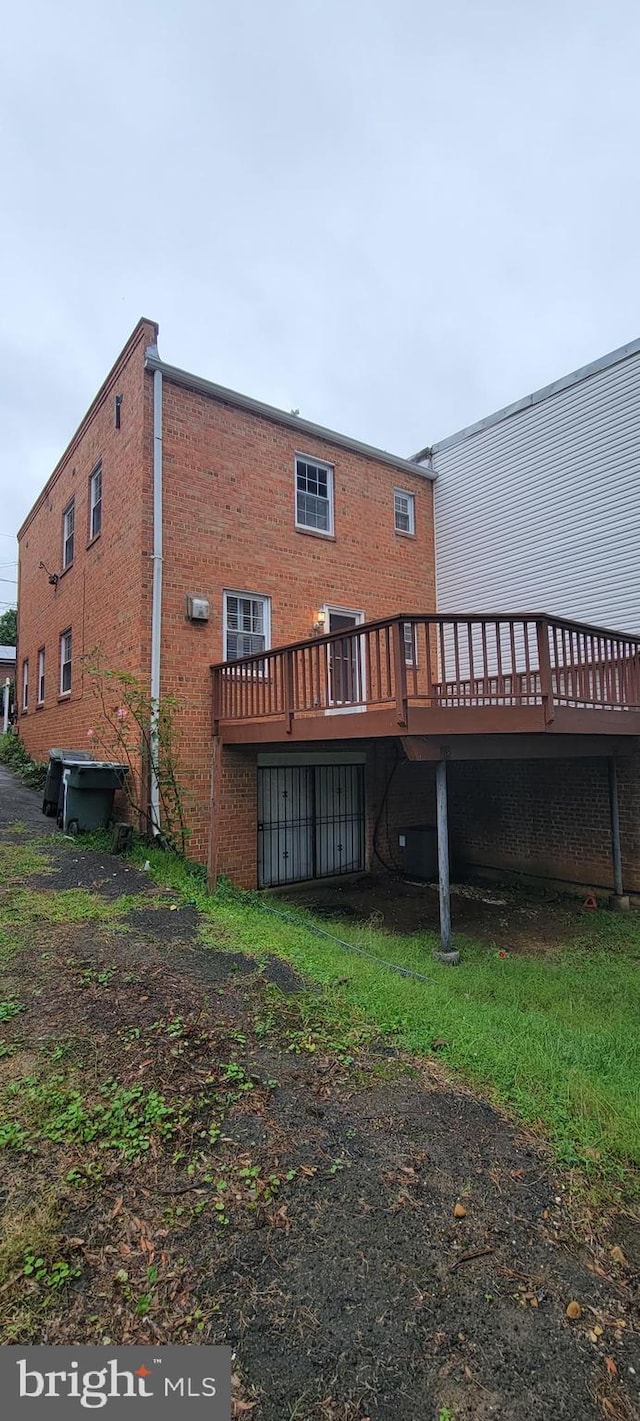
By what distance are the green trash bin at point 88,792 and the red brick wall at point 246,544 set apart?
3.28 feet

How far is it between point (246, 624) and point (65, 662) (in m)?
4.86

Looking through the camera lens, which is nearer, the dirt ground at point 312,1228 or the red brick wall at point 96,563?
the dirt ground at point 312,1228

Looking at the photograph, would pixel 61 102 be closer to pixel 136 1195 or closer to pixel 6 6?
pixel 6 6

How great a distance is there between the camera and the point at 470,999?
475 cm

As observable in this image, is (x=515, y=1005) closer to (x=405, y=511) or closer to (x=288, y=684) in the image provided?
(x=288, y=684)

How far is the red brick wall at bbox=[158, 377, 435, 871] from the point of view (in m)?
8.48

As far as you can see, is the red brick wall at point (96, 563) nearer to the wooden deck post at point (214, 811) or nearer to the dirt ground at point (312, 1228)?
the wooden deck post at point (214, 811)

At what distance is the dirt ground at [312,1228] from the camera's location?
1.65m

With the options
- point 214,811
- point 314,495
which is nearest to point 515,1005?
point 214,811

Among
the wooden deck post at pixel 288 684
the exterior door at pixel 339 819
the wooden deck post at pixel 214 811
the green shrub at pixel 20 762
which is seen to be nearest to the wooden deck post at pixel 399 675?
the wooden deck post at pixel 288 684

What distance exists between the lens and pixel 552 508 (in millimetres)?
10133

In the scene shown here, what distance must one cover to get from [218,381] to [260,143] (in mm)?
4346
